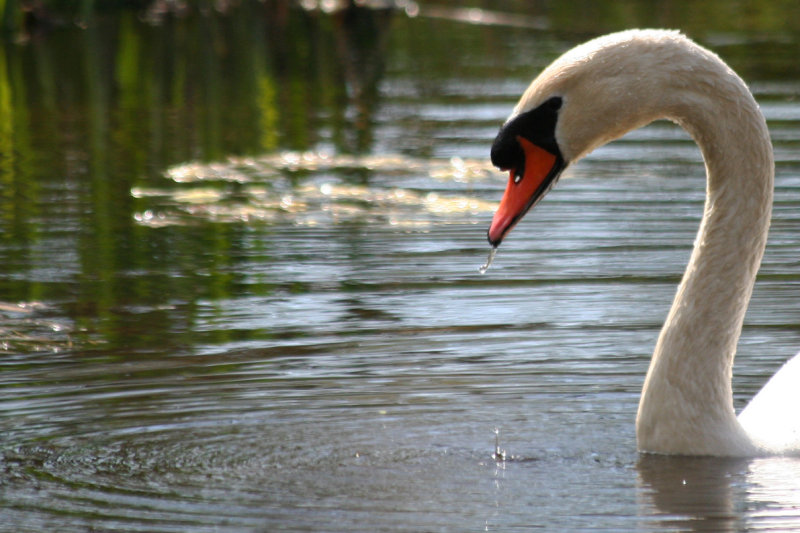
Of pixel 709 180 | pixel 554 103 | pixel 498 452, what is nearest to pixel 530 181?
pixel 554 103

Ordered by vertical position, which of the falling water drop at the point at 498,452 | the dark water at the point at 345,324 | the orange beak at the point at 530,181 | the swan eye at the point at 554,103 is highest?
the swan eye at the point at 554,103

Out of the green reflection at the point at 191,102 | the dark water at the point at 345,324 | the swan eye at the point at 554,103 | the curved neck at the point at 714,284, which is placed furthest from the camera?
the green reflection at the point at 191,102

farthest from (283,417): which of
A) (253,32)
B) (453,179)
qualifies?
(253,32)

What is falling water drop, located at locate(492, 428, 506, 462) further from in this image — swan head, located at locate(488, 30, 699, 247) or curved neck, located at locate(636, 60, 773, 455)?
swan head, located at locate(488, 30, 699, 247)

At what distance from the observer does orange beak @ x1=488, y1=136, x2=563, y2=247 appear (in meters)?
4.61

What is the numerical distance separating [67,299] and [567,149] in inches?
132

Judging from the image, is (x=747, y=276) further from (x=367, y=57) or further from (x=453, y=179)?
(x=367, y=57)

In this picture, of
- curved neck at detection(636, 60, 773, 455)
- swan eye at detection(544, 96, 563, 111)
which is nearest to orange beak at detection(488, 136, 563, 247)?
swan eye at detection(544, 96, 563, 111)

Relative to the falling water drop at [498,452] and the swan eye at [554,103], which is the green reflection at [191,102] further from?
the swan eye at [554,103]

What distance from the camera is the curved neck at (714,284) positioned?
15.6 ft

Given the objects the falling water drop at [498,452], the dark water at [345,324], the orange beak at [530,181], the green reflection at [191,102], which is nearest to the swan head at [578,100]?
the orange beak at [530,181]

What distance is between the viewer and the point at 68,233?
353 inches

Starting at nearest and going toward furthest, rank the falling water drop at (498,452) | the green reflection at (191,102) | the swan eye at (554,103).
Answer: the swan eye at (554,103) → the falling water drop at (498,452) → the green reflection at (191,102)

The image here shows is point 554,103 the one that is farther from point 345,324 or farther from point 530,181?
point 345,324
